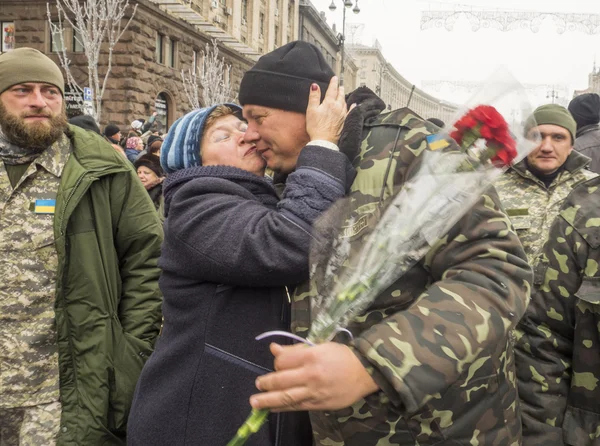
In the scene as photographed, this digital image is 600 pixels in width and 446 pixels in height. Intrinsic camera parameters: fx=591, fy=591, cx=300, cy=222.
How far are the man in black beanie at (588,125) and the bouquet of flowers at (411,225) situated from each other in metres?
5.39

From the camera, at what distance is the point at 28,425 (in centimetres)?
301

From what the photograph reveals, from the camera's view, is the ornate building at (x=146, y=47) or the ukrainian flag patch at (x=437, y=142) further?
the ornate building at (x=146, y=47)

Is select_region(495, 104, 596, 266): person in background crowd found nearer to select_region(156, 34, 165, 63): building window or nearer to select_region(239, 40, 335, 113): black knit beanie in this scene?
select_region(239, 40, 335, 113): black knit beanie

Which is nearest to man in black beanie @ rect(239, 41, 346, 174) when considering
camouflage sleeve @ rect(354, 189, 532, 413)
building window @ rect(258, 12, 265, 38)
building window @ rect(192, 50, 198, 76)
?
camouflage sleeve @ rect(354, 189, 532, 413)

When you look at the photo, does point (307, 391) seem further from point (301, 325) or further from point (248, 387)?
point (248, 387)

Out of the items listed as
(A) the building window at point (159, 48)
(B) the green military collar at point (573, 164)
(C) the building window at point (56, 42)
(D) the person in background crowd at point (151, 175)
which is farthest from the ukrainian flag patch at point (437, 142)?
(A) the building window at point (159, 48)

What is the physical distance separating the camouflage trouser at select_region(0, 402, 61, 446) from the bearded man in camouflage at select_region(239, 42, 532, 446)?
181cm

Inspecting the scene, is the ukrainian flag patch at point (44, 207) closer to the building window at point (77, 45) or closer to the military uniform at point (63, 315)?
the military uniform at point (63, 315)

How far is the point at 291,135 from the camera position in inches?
82.4

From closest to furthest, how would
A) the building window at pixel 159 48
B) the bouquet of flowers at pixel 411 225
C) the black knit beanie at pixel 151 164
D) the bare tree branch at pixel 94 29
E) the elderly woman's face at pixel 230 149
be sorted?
the bouquet of flowers at pixel 411 225, the elderly woman's face at pixel 230 149, the black knit beanie at pixel 151 164, the bare tree branch at pixel 94 29, the building window at pixel 159 48

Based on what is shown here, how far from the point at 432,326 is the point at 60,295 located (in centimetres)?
225

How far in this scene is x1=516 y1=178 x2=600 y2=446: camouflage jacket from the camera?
9.08ft

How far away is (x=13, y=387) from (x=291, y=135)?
6.74 feet

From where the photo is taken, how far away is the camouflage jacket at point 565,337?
9.08ft
